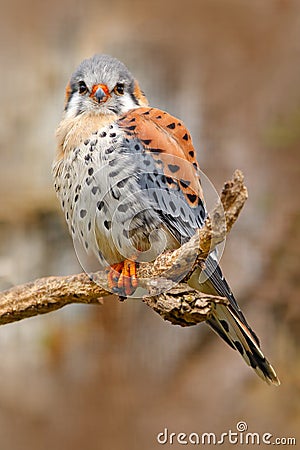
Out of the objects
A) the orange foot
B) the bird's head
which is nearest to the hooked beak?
the bird's head

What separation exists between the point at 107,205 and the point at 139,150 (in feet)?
0.43

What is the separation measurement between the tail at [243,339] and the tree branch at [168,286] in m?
0.14

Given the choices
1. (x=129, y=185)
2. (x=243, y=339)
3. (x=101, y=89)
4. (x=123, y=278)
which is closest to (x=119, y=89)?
(x=101, y=89)

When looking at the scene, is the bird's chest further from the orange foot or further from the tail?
the tail

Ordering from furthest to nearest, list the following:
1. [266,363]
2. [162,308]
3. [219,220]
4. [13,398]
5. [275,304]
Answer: [13,398] → [275,304] → [266,363] → [162,308] → [219,220]

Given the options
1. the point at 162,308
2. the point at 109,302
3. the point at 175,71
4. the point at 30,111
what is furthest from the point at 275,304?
the point at 162,308

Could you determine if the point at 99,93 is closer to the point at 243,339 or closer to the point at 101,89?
the point at 101,89

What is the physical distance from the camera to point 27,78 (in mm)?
3527

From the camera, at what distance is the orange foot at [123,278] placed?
1.47 metres

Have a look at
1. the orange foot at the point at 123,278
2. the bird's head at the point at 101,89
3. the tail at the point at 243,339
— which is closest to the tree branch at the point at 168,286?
the orange foot at the point at 123,278

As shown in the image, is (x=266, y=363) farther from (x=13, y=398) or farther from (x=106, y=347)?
(x=13, y=398)

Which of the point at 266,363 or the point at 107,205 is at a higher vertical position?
the point at 107,205

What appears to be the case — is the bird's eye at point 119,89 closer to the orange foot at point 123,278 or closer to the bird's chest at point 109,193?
the bird's chest at point 109,193

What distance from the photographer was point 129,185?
1507 millimetres
